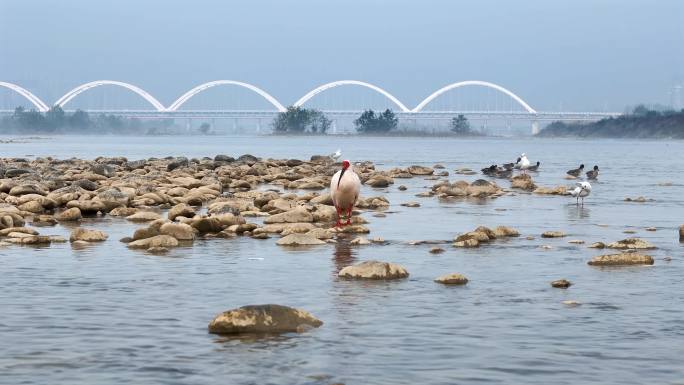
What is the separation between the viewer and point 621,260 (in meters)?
14.8

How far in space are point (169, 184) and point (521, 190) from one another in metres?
10.6

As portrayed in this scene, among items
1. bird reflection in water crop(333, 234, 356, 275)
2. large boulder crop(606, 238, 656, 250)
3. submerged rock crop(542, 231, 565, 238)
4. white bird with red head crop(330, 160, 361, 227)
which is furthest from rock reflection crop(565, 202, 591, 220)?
bird reflection in water crop(333, 234, 356, 275)

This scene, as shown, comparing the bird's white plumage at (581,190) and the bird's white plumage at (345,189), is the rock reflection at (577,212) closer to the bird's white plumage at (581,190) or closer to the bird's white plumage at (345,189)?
the bird's white plumage at (581,190)

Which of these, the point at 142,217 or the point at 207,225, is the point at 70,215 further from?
the point at 207,225

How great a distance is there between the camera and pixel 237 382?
8.04 meters

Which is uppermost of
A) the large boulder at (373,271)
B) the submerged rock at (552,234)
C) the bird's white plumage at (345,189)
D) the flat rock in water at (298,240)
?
the bird's white plumage at (345,189)

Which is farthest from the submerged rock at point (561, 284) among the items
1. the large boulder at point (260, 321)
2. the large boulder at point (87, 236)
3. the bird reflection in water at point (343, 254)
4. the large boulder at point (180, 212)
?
the large boulder at point (180, 212)

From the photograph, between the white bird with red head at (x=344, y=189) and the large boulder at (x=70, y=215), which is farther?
the large boulder at (x=70, y=215)

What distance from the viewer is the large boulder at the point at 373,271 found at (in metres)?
13.2

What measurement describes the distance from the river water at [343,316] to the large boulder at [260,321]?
0.16m

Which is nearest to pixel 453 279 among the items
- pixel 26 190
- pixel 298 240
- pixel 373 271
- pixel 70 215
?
pixel 373 271

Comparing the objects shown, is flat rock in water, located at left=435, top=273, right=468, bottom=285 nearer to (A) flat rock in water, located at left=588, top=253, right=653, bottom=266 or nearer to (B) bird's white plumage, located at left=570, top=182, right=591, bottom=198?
(A) flat rock in water, located at left=588, top=253, right=653, bottom=266

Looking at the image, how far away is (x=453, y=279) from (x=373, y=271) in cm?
95

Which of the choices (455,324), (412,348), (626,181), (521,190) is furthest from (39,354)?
(626,181)
